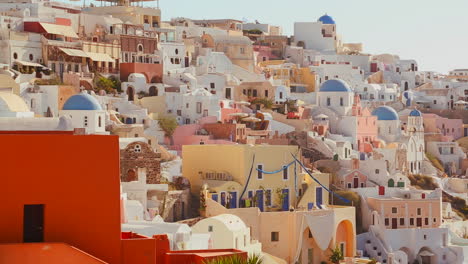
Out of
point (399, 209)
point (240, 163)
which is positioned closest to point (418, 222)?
point (399, 209)

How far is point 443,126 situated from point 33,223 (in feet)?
159

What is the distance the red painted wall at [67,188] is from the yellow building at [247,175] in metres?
21.6

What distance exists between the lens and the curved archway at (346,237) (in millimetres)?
37500

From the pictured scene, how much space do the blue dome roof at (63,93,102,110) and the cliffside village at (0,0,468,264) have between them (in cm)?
9

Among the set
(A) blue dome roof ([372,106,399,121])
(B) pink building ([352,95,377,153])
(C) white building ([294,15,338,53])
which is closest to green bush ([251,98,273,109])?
(B) pink building ([352,95,377,153])

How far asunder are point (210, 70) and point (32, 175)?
41.7 metres

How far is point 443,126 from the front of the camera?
197ft

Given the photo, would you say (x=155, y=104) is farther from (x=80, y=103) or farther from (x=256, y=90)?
(x=80, y=103)

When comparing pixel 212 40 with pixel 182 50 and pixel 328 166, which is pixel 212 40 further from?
pixel 328 166

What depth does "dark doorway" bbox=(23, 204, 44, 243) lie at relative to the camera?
1377cm

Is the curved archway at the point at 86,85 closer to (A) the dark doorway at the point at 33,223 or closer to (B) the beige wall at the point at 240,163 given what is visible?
(B) the beige wall at the point at 240,163

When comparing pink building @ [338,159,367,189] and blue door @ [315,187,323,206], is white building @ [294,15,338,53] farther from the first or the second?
blue door @ [315,187,323,206]

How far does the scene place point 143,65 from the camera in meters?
49.8

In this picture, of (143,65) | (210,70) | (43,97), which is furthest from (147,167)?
(210,70)
